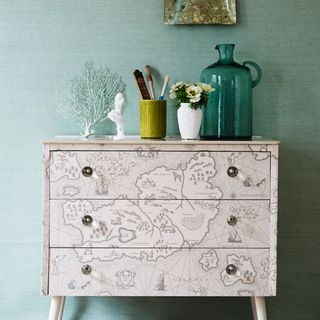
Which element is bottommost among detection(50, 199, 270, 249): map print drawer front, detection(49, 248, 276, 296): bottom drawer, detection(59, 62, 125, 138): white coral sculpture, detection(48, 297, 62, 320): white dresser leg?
detection(48, 297, 62, 320): white dresser leg

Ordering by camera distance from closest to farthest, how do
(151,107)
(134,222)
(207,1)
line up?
(134,222), (151,107), (207,1)

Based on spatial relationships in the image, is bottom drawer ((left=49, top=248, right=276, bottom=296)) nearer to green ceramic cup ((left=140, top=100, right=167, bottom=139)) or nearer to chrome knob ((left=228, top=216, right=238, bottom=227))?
chrome knob ((left=228, top=216, right=238, bottom=227))

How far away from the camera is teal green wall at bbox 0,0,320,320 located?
2.23m

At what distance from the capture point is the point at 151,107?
2.03 metres

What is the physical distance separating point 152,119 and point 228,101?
29cm

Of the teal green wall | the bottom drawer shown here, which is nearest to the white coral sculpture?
the teal green wall

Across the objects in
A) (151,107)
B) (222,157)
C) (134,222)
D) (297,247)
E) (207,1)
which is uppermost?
(207,1)

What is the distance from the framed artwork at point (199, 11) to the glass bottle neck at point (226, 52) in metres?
0.17

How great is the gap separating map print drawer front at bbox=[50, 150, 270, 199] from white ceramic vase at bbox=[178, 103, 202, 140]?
0.38ft

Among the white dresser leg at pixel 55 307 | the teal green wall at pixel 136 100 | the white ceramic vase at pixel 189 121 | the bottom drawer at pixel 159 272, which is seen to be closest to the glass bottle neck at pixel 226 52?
the teal green wall at pixel 136 100

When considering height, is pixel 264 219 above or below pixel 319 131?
below

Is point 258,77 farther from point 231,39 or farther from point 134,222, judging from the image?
point 134,222

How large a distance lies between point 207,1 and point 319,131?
0.66 m

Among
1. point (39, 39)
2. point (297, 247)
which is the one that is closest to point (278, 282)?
point (297, 247)
